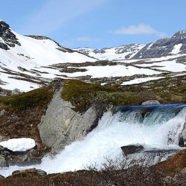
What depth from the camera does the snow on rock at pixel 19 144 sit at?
50.0 metres

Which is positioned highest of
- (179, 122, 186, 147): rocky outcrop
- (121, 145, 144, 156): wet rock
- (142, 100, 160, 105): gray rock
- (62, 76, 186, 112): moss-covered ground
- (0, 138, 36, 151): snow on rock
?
(62, 76, 186, 112): moss-covered ground

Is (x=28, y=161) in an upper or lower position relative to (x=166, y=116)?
lower

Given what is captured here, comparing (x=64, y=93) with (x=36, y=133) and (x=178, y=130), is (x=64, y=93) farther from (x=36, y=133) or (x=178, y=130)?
(x=178, y=130)

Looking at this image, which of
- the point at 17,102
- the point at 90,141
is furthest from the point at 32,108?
the point at 90,141

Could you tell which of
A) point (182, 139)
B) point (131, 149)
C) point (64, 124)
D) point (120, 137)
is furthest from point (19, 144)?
point (182, 139)

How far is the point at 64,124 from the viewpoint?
51250 mm

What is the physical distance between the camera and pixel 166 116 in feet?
137

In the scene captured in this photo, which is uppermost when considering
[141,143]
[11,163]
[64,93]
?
[64,93]

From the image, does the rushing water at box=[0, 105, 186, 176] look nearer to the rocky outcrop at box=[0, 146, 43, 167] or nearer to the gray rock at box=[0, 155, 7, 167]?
the gray rock at box=[0, 155, 7, 167]

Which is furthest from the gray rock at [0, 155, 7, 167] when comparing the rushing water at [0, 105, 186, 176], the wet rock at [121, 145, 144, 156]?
the wet rock at [121, 145, 144, 156]

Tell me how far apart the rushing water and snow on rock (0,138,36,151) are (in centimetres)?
317

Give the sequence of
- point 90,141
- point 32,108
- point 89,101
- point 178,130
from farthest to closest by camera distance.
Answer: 1. point 32,108
2. point 89,101
3. point 90,141
4. point 178,130

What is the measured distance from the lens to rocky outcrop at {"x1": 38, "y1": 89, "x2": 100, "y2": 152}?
49.6 metres

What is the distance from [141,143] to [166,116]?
3453mm
